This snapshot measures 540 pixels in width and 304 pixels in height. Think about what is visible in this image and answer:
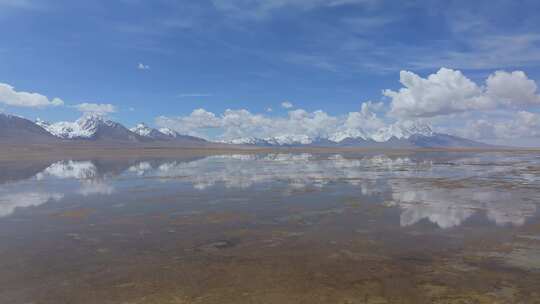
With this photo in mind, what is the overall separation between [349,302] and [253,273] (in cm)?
293

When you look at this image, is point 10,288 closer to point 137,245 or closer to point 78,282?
point 78,282

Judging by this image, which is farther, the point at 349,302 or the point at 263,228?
the point at 263,228

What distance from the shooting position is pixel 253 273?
428 inches

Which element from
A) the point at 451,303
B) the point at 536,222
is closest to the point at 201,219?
the point at 451,303

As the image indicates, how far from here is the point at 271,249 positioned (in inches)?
525

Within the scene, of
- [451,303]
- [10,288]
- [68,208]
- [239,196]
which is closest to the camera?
[451,303]

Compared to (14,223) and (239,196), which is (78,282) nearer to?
(14,223)

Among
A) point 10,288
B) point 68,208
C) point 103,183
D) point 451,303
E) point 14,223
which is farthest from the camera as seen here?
point 103,183

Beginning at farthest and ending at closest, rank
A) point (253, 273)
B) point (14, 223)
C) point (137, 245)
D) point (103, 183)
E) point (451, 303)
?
1. point (103, 183)
2. point (14, 223)
3. point (137, 245)
4. point (253, 273)
5. point (451, 303)

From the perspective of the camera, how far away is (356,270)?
11.1 m

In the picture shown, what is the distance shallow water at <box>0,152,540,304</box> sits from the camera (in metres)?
9.59

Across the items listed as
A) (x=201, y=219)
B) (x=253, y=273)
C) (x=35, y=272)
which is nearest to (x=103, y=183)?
(x=201, y=219)

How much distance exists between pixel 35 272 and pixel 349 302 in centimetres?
842

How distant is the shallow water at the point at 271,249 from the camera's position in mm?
9586
